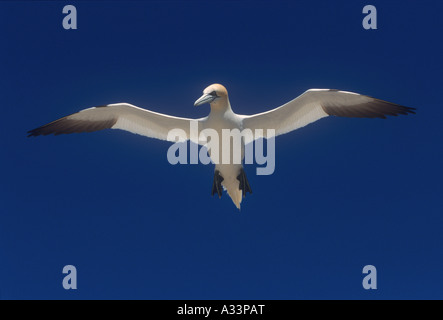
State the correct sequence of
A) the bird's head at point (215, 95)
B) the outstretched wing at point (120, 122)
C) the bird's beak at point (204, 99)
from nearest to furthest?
the bird's beak at point (204, 99) < the bird's head at point (215, 95) < the outstretched wing at point (120, 122)

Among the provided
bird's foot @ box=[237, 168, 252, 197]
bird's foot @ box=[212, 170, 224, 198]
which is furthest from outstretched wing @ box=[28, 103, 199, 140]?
bird's foot @ box=[237, 168, 252, 197]

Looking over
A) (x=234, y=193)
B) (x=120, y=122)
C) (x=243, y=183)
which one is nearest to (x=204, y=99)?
(x=243, y=183)

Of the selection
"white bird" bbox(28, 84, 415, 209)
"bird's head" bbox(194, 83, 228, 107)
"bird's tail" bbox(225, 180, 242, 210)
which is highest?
"bird's head" bbox(194, 83, 228, 107)

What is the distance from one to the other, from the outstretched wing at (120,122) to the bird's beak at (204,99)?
96 centimetres

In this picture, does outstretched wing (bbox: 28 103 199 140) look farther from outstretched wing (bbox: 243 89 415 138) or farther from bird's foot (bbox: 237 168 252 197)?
outstretched wing (bbox: 243 89 415 138)

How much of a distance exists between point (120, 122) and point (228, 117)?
270 centimetres

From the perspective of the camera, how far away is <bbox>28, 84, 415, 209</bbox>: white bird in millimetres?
10961

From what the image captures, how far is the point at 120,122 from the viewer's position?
11898 millimetres

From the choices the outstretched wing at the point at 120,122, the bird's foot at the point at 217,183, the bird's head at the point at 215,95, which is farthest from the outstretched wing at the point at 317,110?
the outstretched wing at the point at 120,122

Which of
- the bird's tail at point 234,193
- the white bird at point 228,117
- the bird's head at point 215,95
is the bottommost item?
the bird's tail at point 234,193

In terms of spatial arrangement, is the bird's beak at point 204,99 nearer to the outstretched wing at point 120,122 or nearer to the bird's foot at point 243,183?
the outstretched wing at point 120,122

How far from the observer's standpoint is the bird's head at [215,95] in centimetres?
1083

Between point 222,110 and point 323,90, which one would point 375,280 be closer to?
point 323,90

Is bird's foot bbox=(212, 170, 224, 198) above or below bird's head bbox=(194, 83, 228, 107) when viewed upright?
below
